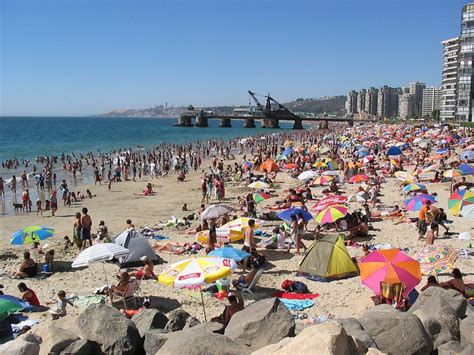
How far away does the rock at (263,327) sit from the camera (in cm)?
596

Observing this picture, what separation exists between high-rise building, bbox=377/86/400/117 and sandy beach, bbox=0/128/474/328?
177874 mm

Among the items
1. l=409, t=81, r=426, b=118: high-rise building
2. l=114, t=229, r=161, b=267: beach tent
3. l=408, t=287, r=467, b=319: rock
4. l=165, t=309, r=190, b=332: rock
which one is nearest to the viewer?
l=165, t=309, r=190, b=332: rock

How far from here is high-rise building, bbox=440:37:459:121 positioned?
93.6 m

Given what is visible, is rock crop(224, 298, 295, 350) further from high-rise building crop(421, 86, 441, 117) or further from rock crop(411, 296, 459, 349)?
high-rise building crop(421, 86, 441, 117)

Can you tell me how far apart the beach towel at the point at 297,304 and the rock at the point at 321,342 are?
4.16m

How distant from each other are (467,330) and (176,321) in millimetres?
3904

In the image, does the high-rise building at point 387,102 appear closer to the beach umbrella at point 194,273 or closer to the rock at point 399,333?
the beach umbrella at point 194,273

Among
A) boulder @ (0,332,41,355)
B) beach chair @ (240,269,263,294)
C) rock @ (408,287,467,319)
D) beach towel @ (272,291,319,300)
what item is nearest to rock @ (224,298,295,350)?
rock @ (408,287,467,319)

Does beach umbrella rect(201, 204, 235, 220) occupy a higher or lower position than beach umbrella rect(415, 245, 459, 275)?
higher

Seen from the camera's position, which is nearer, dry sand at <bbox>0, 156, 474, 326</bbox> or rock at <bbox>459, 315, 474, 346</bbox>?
rock at <bbox>459, 315, 474, 346</bbox>

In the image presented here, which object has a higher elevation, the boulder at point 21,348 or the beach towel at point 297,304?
the boulder at point 21,348

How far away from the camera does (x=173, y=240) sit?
14.5 m

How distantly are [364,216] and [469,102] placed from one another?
2647 inches

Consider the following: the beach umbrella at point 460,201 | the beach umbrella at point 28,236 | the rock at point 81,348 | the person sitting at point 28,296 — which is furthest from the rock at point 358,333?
the beach umbrella at point 28,236
